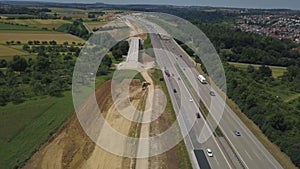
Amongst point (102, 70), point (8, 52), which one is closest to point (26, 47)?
point (8, 52)

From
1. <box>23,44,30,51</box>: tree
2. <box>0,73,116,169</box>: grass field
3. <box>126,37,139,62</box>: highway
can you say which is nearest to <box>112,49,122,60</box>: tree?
<box>126,37,139,62</box>: highway

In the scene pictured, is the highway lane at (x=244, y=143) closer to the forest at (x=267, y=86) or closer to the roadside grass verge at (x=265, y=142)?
the roadside grass verge at (x=265, y=142)

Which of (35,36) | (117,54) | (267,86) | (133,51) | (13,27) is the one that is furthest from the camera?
(13,27)

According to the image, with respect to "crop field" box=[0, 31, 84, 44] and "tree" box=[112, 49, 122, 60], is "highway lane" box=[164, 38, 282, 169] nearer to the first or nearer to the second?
"tree" box=[112, 49, 122, 60]

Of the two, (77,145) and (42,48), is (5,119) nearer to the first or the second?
(77,145)

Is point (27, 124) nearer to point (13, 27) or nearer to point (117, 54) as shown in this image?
point (117, 54)

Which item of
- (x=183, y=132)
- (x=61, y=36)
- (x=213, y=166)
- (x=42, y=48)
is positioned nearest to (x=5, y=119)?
(x=183, y=132)
